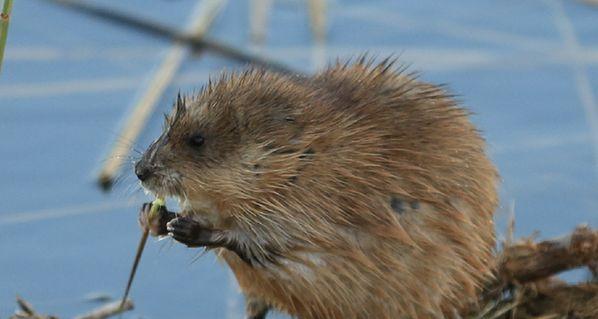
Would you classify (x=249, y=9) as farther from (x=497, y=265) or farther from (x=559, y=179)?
(x=497, y=265)

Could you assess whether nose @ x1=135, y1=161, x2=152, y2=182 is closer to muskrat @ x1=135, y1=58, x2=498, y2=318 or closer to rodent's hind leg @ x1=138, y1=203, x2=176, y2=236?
muskrat @ x1=135, y1=58, x2=498, y2=318

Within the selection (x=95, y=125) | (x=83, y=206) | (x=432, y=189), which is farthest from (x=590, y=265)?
(x=95, y=125)

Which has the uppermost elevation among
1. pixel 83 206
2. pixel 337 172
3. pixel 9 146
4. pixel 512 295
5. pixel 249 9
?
A: pixel 249 9

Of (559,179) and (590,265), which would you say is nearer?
(590,265)

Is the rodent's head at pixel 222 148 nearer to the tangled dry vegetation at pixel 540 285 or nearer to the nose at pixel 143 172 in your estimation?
the nose at pixel 143 172

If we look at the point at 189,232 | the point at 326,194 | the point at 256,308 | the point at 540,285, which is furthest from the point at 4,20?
the point at 540,285

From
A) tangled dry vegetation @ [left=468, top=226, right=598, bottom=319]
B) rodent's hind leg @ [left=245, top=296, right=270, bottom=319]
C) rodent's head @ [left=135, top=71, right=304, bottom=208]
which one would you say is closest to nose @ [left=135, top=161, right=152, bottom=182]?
rodent's head @ [left=135, top=71, right=304, bottom=208]

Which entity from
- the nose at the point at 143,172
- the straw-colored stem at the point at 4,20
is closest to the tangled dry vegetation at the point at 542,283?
the nose at the point at 143,172
